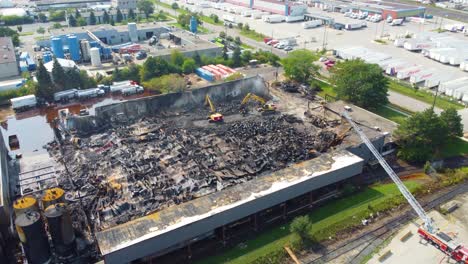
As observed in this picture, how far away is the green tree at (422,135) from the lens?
2406cm

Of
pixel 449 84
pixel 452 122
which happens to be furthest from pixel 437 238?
pixel 449 84

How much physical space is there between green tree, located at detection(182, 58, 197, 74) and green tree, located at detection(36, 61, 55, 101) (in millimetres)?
13435

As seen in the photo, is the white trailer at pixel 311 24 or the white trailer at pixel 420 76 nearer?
the white trailer at pixel 420 76

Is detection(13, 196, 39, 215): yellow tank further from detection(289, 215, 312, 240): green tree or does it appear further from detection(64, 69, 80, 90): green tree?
detection(64, 69, 80, 90): green tree

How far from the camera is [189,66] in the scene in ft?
136

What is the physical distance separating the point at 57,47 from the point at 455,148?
43624 mm

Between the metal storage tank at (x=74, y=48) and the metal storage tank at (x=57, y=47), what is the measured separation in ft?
4.52

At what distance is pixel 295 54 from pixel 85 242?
2803cm

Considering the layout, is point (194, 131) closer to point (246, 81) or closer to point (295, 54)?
point (246, 81)

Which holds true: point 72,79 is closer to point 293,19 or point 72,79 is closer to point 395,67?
point 395,67

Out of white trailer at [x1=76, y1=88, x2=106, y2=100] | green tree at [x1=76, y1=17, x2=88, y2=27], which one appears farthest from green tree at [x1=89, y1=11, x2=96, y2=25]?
white trailer at [x1=76, y1=88, x2=106, y2=100]

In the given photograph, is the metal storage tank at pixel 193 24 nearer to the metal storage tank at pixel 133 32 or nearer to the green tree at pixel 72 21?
the metal storage tank at pixel 133 32

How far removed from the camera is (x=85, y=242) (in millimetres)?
17703

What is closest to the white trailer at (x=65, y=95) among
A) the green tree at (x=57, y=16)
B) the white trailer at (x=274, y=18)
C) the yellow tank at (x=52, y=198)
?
the yellow tank at (x=52, y=198)
